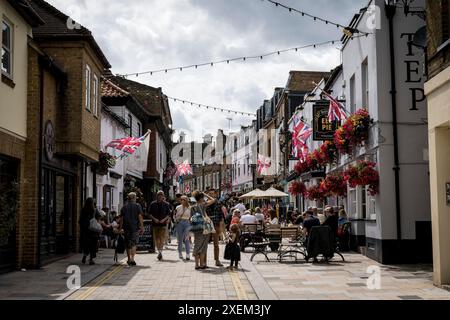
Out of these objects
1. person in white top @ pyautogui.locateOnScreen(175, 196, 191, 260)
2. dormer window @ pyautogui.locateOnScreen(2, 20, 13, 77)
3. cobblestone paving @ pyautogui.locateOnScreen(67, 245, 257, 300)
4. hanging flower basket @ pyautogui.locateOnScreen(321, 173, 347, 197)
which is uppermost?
dormer window @ pyautogui.locateOnScreen(2, 20, 13, 77)

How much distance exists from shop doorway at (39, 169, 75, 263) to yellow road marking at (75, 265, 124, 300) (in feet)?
7.67

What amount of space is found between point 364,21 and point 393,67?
229 centimetres

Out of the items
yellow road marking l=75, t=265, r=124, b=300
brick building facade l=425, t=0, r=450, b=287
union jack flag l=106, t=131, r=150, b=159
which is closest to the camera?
yellow road marking l=75, t=265, r=124, b=300

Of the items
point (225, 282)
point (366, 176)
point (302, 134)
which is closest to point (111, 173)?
point (302, 134)

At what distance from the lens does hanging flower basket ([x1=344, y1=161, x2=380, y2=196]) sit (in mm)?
16312

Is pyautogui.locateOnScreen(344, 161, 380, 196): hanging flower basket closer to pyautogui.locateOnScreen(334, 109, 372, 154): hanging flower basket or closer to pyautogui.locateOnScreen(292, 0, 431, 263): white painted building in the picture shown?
pyautogui.locateOnScreen(292, 0, 431, 263): white painted building

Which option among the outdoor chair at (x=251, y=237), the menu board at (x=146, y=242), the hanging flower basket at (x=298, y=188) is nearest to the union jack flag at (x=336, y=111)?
the outdoor chair at (x=251, y=237)

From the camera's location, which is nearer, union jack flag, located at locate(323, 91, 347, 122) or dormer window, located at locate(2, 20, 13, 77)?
dormer window, located at locate(2, 20, 13, 77)

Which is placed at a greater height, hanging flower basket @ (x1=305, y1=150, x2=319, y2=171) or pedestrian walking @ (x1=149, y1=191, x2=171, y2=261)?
hanging flower basket @ (x1=305, y1=150, x2=319, y2=171)

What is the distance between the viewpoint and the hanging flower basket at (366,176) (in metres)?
16.3

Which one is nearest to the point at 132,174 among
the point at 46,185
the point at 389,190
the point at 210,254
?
the point at 210,254

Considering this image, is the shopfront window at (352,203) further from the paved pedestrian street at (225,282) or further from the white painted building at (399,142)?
the paved pedestrian street at (225,282)

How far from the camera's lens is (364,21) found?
59.4 ft

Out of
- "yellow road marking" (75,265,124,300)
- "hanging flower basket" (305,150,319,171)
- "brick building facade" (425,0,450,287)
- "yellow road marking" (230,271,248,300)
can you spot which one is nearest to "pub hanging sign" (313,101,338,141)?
"hanging flower basket" (305,150,319,171)
